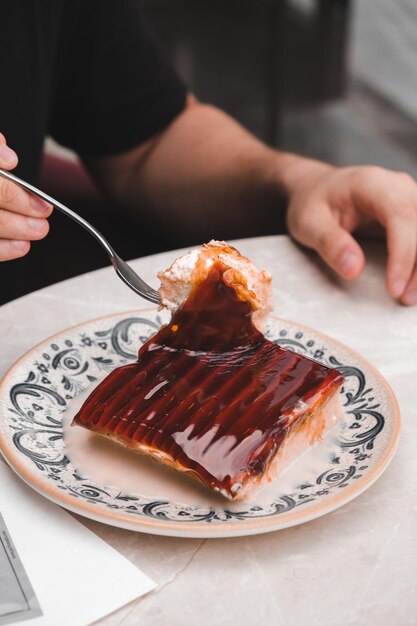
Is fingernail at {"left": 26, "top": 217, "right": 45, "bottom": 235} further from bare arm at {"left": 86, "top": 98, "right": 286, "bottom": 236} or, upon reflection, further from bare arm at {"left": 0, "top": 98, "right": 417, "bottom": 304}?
bare arm at {"left": 86, "top": 98, "right": 286, "bottom": 236}

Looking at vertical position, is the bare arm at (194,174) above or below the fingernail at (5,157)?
below

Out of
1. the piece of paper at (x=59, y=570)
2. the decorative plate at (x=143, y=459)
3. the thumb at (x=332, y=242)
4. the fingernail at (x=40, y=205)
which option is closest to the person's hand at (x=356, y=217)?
the thumb at (x=332, y=242)

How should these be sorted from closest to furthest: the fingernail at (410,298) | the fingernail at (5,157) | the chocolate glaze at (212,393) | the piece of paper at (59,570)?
the piece of paper at (59,570)
the chocolate glaze at (212,393)
the fingernail at (5,157)
the fingernail at (410,298)

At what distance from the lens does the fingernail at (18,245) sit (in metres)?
1.04

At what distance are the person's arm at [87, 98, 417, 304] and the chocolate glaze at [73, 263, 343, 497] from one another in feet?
1.34

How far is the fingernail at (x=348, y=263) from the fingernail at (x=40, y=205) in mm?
511

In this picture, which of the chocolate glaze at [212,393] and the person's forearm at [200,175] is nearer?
the chocolate glaze at [212,393]

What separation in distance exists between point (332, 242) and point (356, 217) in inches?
4.5

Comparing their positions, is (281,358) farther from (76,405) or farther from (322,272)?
(322,272)

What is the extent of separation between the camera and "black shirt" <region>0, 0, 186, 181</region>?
5.49 feet

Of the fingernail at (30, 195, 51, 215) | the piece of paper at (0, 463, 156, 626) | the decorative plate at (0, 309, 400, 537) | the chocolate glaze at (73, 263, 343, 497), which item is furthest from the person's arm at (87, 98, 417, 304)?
the piece of paper at (0, 463, 156, 626)

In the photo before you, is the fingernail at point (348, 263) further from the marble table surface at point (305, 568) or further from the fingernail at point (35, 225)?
the fingernail at point (35, 225)

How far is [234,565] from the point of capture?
29.4 inches

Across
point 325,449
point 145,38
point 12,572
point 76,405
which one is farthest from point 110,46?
point 12,572
